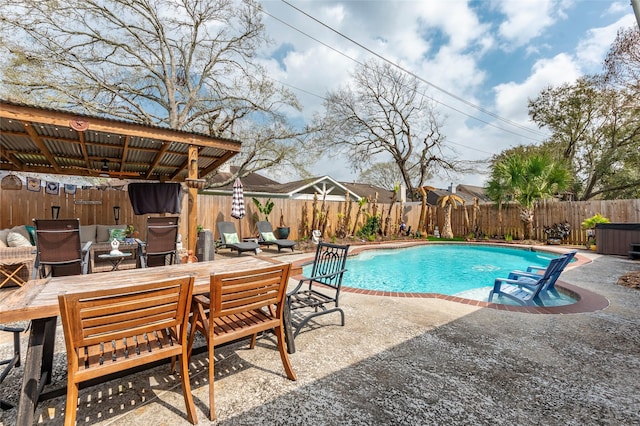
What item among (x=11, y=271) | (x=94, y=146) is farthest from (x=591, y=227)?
(x=11, y=271)

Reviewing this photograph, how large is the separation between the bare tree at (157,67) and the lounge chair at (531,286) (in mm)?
11872

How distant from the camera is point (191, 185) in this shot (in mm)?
5695

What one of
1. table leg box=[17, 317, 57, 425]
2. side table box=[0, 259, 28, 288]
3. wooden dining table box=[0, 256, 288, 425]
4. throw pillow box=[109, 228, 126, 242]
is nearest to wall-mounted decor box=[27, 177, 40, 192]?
throw pillow box=[109, 228, 126, 242]

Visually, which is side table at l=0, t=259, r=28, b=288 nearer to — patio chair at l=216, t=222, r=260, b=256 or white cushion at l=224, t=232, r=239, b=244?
patio chair at l=216, t=222, r=260, b=256

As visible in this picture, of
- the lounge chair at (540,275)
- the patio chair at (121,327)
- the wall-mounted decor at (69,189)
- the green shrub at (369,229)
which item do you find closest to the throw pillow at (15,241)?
the wall-mounted decor at (69,189)

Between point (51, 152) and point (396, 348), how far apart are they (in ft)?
27.5

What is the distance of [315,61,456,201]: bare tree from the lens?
19.8m

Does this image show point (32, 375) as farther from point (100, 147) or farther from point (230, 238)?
Answer: point (230, 238)

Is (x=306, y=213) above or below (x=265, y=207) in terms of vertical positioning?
below

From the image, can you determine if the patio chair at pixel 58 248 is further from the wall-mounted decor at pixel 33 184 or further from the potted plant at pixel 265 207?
the potted plant at pixel 265 207

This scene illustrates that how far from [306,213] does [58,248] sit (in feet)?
29.2

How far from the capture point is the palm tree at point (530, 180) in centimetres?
1212

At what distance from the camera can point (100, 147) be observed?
6395 millimetres

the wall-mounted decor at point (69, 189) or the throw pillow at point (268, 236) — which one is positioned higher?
the wall-mounted decor at point (69, 189)
